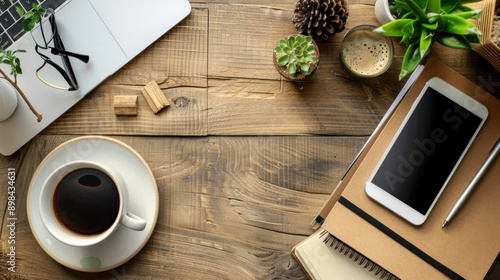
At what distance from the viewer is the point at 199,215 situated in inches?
35.8

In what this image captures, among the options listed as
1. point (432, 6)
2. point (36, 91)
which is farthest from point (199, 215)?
point (432, 6)

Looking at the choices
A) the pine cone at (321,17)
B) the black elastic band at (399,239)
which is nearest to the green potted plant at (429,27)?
the pine cone at (321,17)

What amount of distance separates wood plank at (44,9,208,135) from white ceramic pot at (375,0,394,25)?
0.31 metres

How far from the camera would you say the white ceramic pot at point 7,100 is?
34.0 inches

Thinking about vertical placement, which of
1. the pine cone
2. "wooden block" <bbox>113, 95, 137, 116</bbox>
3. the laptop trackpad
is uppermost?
the pine cone

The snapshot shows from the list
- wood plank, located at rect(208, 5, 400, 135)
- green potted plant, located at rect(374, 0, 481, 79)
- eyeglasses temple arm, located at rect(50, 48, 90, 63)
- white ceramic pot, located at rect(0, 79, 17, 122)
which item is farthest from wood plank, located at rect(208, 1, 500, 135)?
white ceramic pot, located at rect(0, 79, 17, 122)

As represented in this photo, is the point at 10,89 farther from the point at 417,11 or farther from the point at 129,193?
the point at 417,11

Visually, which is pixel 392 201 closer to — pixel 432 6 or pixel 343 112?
pixel 343 112

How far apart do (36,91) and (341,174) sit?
56 cm

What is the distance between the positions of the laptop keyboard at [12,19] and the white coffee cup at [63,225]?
0.26 m

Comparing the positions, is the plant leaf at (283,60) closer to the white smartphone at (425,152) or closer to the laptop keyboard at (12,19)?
the white smartphone at (425,152)

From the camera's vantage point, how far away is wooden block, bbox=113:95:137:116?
0.91 m

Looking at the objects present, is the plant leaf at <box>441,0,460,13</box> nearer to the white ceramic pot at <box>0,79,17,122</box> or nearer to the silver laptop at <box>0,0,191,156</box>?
the silver laptop at <box>0,0,191,156</box>

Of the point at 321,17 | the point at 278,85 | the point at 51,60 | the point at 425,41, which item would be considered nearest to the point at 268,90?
the point at 278,85
